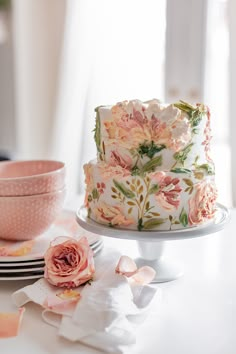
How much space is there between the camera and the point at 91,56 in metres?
2.03

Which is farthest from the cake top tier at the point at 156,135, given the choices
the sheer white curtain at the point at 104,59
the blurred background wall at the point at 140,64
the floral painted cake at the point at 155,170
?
the sheer white curtain at the point at 104,59

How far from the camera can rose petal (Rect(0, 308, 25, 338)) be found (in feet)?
2.31

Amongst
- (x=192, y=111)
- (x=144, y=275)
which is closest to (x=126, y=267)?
(x=144, y=275)

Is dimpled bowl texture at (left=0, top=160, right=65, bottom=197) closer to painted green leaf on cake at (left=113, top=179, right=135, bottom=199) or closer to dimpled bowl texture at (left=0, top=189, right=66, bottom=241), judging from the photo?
dimpled bowl texture at (left=0, top=189, right=66, bottom=241)

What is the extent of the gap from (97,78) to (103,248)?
1.14 m

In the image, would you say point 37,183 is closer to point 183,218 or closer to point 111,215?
point 111,215

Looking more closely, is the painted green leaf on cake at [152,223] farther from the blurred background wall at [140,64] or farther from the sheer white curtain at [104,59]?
the sheer white curtain at [104,59]

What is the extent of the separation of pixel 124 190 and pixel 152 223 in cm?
7

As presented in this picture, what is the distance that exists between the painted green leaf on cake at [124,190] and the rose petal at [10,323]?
0.24 m

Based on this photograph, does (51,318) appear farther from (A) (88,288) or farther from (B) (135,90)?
(B) (135,90)

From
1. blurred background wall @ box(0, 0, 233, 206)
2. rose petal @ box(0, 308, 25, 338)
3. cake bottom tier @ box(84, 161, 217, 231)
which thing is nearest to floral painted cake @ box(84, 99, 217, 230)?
cake bottom tier @ box(84, 161, 217, 231)

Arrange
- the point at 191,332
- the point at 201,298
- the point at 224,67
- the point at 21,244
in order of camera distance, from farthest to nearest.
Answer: the point at 224,67 < the point at 21,244 < the point at 201,298 < the point at 191,332

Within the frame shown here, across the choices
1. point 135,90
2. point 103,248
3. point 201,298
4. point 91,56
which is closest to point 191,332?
point 201,298

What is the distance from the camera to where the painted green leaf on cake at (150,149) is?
839 millimetres
